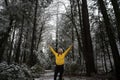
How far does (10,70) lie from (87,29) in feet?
23.8

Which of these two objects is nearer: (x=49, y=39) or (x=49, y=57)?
(x=49, y=57)

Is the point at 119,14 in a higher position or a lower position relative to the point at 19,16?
lower

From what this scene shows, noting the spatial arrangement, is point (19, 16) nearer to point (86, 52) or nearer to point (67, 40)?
point (86, 52)

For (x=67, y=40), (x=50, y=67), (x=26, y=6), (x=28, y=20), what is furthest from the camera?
(x=50, y=67)

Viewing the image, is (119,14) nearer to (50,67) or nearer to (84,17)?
(84,17)

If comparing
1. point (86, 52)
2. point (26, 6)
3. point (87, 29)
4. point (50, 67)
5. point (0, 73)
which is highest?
point (26, 6)

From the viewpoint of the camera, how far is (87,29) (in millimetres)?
11766

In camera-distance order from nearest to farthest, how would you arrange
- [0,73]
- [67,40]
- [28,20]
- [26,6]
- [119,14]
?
[0,73]
[119,14]
[26,6]
[28,20]
[67,40]

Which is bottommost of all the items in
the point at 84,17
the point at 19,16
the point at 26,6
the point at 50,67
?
the point at 50,67

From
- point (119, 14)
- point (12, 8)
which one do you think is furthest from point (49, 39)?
point (119, 14)

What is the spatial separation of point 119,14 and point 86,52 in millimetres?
4391

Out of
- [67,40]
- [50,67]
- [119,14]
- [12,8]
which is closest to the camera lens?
[119,14]

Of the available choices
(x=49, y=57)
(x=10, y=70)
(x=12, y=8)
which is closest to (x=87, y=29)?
(x=10, y=70)

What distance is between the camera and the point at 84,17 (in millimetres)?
11969
